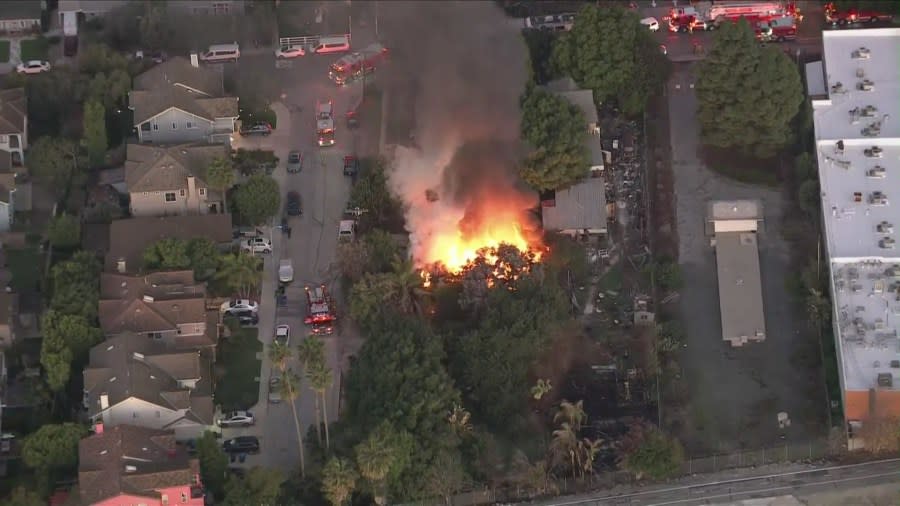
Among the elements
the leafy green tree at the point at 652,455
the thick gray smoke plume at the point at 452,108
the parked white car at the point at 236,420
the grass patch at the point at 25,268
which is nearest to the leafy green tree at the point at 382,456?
the parked white car at the point at 236,420

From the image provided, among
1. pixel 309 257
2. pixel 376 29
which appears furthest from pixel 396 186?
pixel 376 29

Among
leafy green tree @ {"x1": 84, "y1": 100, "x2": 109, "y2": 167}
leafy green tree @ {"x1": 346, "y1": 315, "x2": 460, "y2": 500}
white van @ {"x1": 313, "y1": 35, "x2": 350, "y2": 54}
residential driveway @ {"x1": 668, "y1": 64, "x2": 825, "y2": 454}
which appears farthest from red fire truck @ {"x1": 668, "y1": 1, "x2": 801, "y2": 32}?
leafy green tree @ {"x1": 84, "y1": 100, "x2": 109, "y2": 167}

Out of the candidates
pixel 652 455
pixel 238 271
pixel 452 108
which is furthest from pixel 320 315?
pixel 652 455

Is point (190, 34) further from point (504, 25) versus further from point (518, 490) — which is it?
point (518, 490)

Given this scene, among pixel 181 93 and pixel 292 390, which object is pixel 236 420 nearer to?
pixel 292 390

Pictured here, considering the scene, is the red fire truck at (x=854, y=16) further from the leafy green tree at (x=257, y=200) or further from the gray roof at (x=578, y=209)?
the leafy green tree at (x=257, y=200)

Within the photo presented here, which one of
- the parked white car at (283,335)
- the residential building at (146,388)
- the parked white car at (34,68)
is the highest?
the parked white car at (34,68)
